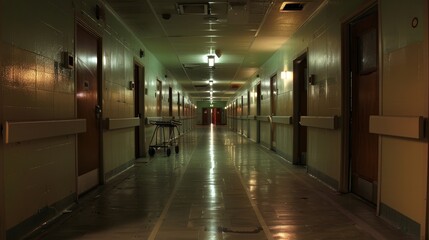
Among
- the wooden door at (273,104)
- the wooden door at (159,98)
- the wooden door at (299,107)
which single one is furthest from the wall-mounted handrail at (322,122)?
the wooden door at (159,98)

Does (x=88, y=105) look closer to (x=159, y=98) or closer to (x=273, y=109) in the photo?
(x=273, y=109)

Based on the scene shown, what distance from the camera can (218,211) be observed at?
437 cm

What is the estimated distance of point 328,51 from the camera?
6000mm

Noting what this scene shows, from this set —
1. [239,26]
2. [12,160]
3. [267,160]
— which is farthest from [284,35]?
[12,160]

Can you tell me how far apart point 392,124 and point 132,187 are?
3.93m

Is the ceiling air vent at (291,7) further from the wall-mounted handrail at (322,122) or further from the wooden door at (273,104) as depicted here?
the wooden door at (273,104)

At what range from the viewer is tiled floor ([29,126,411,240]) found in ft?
11.8

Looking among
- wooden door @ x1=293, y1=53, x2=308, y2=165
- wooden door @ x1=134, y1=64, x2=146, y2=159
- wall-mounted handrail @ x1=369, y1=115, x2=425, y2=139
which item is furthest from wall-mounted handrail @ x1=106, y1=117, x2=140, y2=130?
wall-mounted handrail @ x1=369, y1=115, x2=425, y2=139

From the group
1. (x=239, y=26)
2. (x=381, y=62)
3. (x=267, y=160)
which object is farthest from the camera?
(x=267, y=160)

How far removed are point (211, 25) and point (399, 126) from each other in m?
4.83

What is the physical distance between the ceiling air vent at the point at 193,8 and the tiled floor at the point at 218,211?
297 centimetres

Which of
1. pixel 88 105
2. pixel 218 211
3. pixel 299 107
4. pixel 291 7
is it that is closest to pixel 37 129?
pixel 88 105

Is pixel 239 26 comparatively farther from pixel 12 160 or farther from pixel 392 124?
pixel 12 160

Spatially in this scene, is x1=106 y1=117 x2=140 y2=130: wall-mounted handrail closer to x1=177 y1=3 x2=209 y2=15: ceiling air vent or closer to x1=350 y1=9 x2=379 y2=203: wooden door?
x1=177 y1=3 x2=209 y2=15: ceiling air vent
